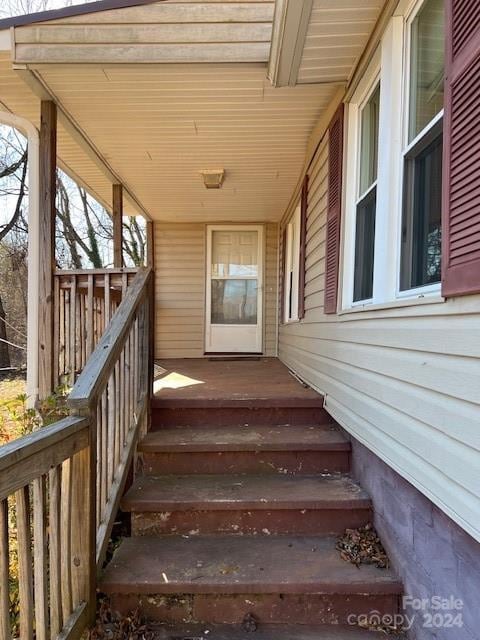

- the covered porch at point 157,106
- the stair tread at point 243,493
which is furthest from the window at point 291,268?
the stair tread at point 243,493

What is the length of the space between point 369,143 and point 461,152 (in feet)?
4.36

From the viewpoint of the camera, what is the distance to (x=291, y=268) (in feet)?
17.7

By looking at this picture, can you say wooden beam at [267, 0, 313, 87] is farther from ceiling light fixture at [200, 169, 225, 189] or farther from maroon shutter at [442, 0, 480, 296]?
ceiling light fixture at [200, 169, 225, 189]

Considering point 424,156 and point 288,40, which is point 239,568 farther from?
point 288,40

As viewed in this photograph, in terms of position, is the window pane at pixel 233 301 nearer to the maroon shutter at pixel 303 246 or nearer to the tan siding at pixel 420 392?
the maroon shutter at pixel 303 246

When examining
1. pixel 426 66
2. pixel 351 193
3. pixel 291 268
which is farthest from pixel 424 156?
pixel 291 268

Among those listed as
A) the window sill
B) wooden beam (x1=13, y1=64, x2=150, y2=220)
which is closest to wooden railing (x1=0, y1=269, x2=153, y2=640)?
the window sill

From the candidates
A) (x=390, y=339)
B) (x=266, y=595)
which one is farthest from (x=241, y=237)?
(x=266, y=595)

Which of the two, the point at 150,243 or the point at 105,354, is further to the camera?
the point at 150,243

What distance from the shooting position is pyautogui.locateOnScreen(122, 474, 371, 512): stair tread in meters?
2.14

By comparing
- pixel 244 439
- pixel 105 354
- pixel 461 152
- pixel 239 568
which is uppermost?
pixel 461 152

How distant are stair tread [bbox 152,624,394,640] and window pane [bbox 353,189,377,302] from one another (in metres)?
1.64

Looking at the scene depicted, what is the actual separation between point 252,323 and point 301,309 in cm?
241

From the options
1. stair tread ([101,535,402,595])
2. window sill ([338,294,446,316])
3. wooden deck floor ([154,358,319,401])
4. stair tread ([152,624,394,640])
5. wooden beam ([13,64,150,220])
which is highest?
wooden beam ([13,64,150,220])
